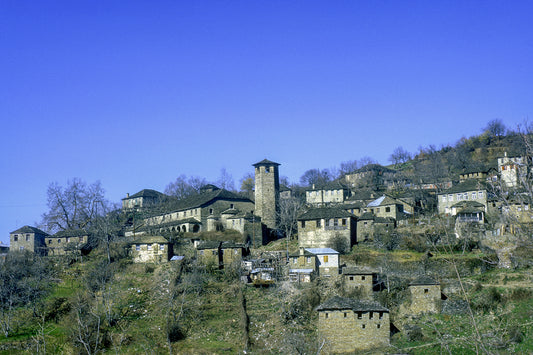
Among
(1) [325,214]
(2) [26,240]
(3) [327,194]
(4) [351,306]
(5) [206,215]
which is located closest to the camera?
(4) [351,306]

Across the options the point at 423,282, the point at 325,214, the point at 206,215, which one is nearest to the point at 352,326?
the point at 423,282

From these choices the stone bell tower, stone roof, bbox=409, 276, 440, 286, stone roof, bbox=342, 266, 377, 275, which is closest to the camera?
stone roof, bbox=409, 276, 440, 286

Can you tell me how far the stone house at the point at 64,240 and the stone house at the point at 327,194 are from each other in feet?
113

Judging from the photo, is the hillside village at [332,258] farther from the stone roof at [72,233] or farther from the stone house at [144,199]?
the stone house at [144,199]

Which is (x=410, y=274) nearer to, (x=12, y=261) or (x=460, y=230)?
(x=460, y=230)

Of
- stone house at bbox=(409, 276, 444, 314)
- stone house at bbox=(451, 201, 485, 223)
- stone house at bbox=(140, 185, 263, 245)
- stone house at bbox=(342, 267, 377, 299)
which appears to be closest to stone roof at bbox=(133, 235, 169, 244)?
stone house at bbox=(140, 185, 263, 245)

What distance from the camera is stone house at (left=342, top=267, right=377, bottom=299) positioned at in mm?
37812

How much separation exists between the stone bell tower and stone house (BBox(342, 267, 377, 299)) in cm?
2390

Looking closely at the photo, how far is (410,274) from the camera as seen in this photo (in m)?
39.7

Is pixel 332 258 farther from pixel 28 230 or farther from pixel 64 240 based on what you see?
pixel 28 230

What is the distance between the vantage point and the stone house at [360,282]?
37.8 metres

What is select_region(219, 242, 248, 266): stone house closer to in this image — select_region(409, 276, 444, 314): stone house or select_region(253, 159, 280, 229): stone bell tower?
select_region(253, 159, 280, 229): stone bell tower

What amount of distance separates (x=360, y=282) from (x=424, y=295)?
4.87m

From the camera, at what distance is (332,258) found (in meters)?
42.7
